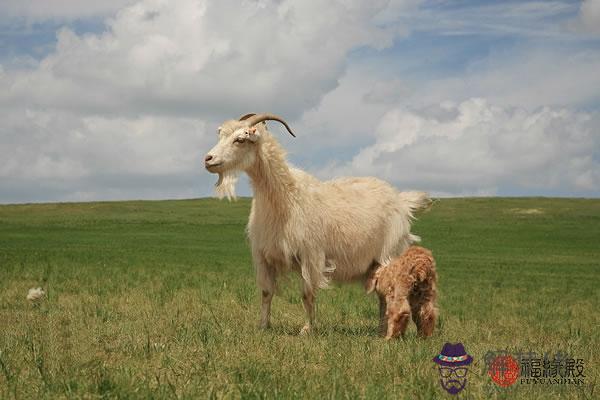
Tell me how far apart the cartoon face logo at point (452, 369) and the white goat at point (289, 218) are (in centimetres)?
354

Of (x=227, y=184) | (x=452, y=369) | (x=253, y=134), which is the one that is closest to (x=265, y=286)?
(x=227, y=184)

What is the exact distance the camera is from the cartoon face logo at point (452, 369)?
5.88 metres

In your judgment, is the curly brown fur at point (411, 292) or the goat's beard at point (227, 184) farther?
the goat's beard at point (227, 184)

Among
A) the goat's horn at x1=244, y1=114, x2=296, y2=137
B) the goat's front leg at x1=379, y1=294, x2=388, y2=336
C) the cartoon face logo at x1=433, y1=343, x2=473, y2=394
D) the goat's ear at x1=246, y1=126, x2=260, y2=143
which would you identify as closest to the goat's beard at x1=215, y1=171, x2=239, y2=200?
the goat's ear at x1=246, y1=126, x2=260, y2=143

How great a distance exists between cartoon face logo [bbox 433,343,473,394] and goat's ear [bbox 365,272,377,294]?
3.51 meters

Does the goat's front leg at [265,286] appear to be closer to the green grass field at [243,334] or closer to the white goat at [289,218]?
the white goat at [289,218]

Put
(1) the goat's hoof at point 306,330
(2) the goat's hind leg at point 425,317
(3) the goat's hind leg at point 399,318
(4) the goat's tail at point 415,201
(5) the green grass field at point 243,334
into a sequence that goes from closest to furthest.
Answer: (5) the green grass field at point 243,334 < (3) the goat's hind leg at point 399,318 < (2) the goat's hind leg at point 425,317 < (1) the goat's hoof at point 306,330 < (4) the goat's tail at point 415,201

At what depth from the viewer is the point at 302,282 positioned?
33.1ft

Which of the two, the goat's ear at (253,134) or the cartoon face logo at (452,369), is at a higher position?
the goat's ear at (253,134)

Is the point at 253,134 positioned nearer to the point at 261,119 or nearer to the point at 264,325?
the point at 261,119

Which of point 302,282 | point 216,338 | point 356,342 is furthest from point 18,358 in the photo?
point 302,282

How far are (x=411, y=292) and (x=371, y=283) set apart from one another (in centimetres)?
165

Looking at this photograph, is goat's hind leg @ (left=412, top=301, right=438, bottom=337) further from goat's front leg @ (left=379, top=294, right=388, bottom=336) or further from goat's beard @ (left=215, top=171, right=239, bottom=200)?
goat's beard @ (left=215, top=171, right=239, bottom=200)

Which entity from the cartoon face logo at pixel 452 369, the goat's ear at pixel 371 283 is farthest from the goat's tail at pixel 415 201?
the cartoon face logo at pixel 452 369
